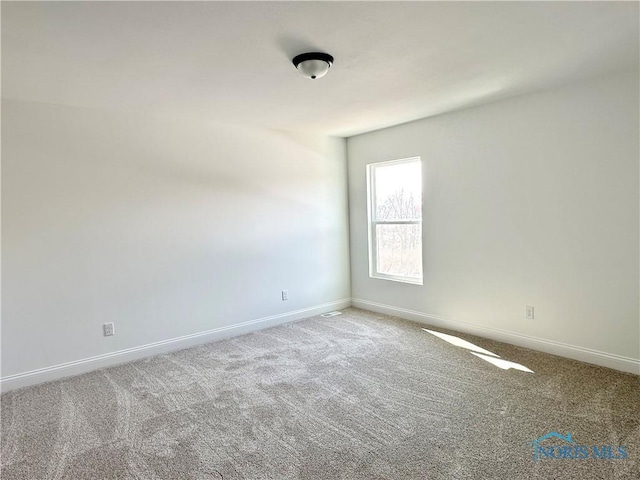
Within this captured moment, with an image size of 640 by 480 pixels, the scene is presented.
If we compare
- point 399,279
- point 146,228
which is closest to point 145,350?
point 146,228

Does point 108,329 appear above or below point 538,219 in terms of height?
below

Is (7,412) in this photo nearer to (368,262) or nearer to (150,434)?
(150,434)

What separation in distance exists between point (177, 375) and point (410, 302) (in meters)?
2.69

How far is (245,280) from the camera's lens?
173 inches

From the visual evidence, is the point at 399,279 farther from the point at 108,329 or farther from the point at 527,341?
the point at 108,329

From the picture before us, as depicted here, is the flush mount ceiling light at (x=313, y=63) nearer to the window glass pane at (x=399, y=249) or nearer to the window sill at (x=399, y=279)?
the window glass pane at (x=399, y=249)

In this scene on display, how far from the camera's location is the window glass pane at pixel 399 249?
4629mm

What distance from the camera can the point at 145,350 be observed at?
12.3 ft

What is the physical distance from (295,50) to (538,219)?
2.57 meters

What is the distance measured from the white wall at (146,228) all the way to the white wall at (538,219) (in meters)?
1.42

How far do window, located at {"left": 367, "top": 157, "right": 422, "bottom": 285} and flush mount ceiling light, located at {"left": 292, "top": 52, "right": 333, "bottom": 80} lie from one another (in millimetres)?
2230

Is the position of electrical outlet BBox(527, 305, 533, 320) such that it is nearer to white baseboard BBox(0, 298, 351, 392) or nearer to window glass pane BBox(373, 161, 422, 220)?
window glass pane BBox(373, 161, 422, 220)

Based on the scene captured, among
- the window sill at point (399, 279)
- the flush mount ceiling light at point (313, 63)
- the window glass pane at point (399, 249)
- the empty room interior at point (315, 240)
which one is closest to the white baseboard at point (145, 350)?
the empty room interior at point (315, 240)

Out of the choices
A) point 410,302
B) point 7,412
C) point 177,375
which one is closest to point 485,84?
point 410,302
